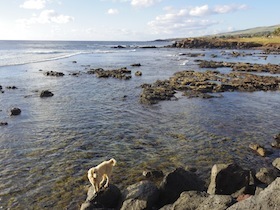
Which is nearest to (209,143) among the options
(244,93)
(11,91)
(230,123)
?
(230,123)

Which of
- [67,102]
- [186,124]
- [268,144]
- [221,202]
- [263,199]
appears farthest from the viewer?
[67,102]

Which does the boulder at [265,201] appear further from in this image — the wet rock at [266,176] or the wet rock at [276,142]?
the wet rock at [276,142]

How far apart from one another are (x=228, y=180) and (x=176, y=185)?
2521 mm

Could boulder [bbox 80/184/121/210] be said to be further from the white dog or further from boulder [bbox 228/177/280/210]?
boulder [bbox 228/177/280/210]

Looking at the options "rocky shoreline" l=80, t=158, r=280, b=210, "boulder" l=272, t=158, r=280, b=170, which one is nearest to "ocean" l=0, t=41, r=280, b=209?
"boulder" l=272, t=158, r=280, b=170

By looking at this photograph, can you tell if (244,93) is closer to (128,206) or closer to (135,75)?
(135,75)

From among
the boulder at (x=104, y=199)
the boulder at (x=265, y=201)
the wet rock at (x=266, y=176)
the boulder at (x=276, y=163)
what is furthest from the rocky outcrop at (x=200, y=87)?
the boulder at (x=265, y=201)

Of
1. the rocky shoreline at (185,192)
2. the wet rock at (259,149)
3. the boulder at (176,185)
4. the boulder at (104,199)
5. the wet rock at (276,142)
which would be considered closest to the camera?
the rocky shoreline at (185,192)

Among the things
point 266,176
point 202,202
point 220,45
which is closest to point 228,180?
point 266,176

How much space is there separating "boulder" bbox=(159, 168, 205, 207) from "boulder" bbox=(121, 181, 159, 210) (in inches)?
15.1

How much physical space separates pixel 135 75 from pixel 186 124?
32.7m

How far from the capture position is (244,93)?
4131 centimetres

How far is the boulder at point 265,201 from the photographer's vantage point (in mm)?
8688

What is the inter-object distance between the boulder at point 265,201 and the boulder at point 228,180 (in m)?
4.96
